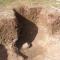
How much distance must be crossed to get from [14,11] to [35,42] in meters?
0.53

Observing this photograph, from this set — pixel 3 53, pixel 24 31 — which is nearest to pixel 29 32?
pixel 24 31

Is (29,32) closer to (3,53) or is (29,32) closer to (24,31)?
(24,31)

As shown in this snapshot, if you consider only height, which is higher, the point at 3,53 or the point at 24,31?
the point at 24,31

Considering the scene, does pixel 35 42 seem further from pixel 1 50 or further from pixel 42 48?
pixel 1 50

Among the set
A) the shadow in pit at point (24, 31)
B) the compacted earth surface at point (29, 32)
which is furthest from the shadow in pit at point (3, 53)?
the shadow in pit at point (24, 31)

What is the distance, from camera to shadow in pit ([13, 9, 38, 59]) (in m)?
3.55

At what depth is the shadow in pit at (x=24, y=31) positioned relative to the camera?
355cm

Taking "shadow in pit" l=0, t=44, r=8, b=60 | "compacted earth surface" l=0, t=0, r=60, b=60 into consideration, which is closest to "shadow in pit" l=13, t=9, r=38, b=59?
"compacted earth surface" l=0, t=0, r=60, b=60

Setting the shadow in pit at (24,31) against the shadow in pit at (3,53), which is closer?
the shadow in pit at (3,53)

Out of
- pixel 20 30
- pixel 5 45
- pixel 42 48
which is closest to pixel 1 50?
pixel 5 45

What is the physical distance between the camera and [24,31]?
370 centimetres

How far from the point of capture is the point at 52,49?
3732 millimetres

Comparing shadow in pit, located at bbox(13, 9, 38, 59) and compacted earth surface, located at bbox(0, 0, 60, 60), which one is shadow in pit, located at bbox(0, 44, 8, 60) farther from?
shadow in pit, located at bbox(13, 9, 38, 59)

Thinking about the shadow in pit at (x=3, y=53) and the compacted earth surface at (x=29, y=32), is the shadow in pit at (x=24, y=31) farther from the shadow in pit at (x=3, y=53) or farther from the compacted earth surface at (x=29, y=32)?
the shadow in pit at (x=3, y=53)
